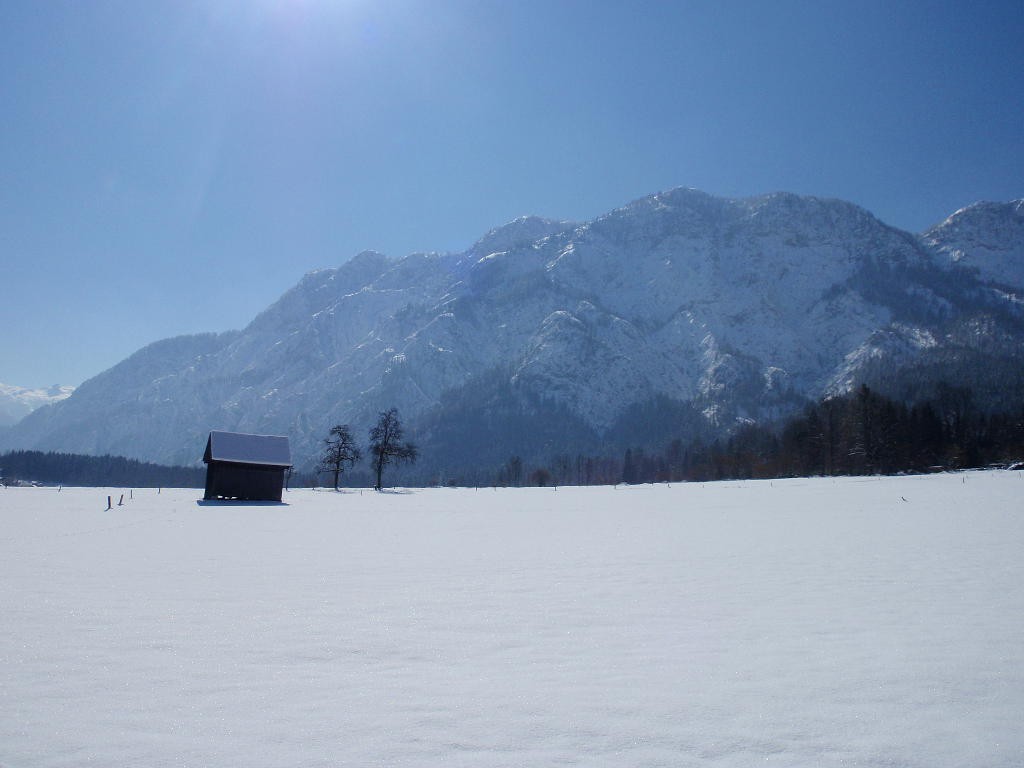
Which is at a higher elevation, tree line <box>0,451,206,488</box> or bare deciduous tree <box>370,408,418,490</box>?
bare deciduous tree <box>370,408,418,490</box>

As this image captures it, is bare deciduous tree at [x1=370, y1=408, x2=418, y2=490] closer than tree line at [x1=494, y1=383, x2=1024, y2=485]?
Yes

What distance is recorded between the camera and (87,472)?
181 meters

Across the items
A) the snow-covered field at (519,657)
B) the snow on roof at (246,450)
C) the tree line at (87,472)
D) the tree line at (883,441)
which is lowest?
the tree line at (87,472)

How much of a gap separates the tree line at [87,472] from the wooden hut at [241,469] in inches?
5264

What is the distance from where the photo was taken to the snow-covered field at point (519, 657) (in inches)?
205

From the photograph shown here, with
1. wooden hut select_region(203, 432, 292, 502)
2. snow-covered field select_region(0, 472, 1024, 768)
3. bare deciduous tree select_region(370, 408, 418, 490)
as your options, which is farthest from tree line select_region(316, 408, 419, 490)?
snow-covered field select_region(0, 472, 1024, 768)

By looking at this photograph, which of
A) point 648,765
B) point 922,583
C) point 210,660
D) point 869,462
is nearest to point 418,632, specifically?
point 210,660

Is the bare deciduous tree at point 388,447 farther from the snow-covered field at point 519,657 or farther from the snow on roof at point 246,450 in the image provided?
the snow-covered field at point 519,657

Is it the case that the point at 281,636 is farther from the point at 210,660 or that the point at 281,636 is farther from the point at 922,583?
the point at 922,583

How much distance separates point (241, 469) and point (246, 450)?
1907mm

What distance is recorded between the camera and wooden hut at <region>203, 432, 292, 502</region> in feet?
169

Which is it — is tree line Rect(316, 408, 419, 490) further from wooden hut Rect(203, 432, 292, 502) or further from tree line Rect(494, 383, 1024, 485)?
tree line Rect(494, 383, 1024, 485)

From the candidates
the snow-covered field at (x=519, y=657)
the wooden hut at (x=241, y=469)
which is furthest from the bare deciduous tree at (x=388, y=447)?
the snow-covered field at (x=519, y=657)

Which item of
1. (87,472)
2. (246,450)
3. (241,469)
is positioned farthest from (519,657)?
(87,472)
